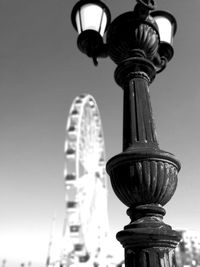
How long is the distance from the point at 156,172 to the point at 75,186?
1743 cm

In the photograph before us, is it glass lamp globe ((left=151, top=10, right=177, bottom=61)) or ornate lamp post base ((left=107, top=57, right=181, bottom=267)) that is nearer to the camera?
ornate lamp post base ((left=107, top=57, right=181, bottom=267))

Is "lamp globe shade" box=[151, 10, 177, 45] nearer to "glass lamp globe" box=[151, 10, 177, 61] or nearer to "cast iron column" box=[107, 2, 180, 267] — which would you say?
"glass lamp globe" box=[151, 10, 177, 61]

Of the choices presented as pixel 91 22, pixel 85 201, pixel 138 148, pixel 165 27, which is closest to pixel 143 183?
pixel 138 148

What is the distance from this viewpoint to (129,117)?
5.85 feet

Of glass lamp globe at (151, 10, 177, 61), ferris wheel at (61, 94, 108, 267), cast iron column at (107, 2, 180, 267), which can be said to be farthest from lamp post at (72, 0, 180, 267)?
ferris wheel at (61, 94, 108, 267)

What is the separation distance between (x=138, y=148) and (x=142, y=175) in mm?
161

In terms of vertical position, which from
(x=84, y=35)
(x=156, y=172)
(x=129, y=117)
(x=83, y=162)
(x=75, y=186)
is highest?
(x=83, y=162)

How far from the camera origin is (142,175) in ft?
4.89

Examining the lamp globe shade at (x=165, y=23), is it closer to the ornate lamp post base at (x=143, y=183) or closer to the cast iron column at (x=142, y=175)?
the cast iron column at (x=142, y=175)

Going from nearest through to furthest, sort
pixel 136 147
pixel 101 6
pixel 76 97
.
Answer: pixel 136 147, pixel 101 6, pixel 76 97

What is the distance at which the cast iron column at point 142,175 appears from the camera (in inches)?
52.6

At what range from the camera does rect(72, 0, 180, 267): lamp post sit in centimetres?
135

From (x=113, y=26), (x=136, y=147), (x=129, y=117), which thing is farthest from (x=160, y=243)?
(x=113, y=26)

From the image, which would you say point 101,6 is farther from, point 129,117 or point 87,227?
point 87,227
